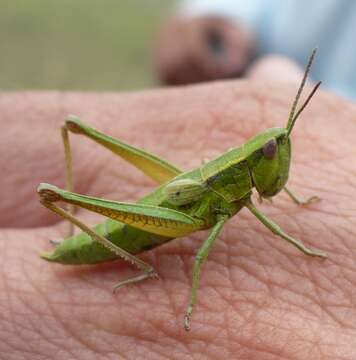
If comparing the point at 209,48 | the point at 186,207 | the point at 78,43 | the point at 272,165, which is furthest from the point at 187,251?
the point at 78,43

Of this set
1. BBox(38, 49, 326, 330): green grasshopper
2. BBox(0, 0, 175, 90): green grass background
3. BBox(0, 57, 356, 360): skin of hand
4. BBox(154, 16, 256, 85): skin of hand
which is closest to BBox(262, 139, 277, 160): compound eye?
BBox(38, 49, 326, 330): green grasshopper

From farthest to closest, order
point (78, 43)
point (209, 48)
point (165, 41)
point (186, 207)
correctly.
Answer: point (78, 43) < point (165, 41) < point (209, 48) < point (186, 207)

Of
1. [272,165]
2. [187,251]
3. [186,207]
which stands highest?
[272,165]

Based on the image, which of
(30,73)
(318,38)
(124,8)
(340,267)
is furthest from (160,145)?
(124,8)

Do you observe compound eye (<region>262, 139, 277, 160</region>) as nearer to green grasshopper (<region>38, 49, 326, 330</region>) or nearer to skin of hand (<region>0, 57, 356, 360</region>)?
green grasshopper (<region>38, 49, 326, 330</region>)

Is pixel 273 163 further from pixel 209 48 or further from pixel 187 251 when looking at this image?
pixel 209 48

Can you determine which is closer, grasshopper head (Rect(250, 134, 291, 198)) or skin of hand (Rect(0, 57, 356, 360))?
skin of hand (Rect(0, 57, 356, 360))
